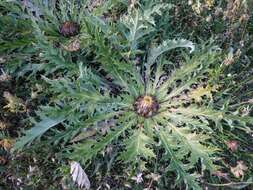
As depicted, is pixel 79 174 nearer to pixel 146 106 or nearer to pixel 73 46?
pixel 146 106

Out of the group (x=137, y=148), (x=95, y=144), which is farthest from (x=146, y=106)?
(x=95, y=144)

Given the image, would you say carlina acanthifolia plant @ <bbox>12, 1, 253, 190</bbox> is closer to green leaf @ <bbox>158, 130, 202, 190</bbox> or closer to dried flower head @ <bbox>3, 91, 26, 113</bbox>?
green leaf @ <bbox>158, 130, 202, 190</bbox>

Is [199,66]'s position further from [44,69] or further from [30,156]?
[30,156]

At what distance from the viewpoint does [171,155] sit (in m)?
Answer: 2.51

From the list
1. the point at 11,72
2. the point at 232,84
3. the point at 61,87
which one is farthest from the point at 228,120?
the point at 11,72

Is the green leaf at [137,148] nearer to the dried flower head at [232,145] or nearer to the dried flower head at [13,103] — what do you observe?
the dried flower head at [232,145]

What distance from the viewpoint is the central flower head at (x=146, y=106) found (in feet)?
8.82

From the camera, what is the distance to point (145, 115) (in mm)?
2697

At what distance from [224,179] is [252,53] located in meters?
0.93

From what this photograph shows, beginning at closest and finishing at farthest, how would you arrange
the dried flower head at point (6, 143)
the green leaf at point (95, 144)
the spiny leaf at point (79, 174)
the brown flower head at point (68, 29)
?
1. the green leaf at point (95, 144)
2. the spiny leaf at point (79, 174)
3. the dried flower head at point (6, 143)
4. the brown flower head at point (68, 29)

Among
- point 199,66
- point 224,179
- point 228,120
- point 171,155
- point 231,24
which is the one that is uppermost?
point 231,24

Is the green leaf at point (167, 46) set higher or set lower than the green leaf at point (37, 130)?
higher

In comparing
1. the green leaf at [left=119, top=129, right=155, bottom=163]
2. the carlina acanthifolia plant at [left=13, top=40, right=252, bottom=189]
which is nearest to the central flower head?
the carlina acanthifolia plant at [left=13, top=40, right=252, bottom=189]

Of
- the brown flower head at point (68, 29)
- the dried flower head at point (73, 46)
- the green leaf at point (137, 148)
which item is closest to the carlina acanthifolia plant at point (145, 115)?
the green leaf at point (137, 148)
